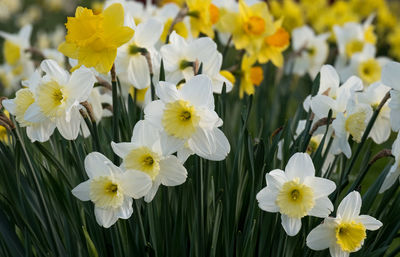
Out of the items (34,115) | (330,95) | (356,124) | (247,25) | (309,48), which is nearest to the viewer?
(34,115)

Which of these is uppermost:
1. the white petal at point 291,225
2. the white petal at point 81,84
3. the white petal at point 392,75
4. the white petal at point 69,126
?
the white petal at point 392,75

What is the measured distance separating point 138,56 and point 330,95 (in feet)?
2.26

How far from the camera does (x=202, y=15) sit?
7.06 ft

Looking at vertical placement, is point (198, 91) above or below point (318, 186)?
above

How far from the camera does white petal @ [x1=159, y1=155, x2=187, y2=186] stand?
1286 mm

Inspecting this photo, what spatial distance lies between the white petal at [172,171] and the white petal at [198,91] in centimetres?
16

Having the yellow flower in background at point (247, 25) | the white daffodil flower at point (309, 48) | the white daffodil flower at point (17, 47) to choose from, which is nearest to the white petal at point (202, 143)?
the yellow flower in background at point (247, 25)

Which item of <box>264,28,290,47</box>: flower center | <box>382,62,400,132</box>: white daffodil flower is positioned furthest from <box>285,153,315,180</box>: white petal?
<box>264,28,290,47</box>: flower center

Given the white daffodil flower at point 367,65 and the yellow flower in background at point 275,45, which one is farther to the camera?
the white daffodil flower at point 367,65

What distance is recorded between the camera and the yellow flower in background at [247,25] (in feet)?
7.40

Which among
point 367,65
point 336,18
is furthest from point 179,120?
point 336,18

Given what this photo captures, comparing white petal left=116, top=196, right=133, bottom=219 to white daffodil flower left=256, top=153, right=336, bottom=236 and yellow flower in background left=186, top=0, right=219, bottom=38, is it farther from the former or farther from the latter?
yellow flower in background left=186, top=0, right=219, bottom=38

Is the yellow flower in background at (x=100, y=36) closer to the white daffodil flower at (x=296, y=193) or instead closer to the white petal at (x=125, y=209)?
the white petal at (x=125, y=209)

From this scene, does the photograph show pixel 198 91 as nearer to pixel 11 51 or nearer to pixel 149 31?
pixel 149 31
